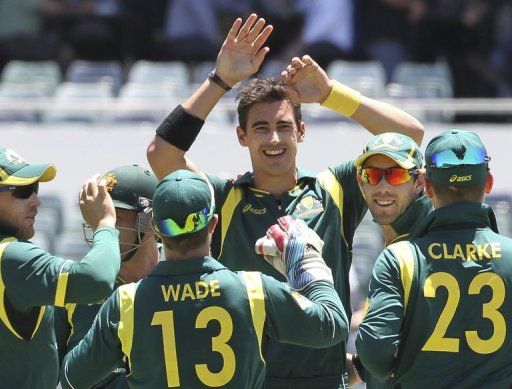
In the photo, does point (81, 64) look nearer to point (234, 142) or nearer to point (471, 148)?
point (234, 142)

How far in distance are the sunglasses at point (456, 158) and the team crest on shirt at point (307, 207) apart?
0.79 metres

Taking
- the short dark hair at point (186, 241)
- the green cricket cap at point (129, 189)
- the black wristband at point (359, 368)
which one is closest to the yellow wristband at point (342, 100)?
the green cricket cap at point (129, 189)

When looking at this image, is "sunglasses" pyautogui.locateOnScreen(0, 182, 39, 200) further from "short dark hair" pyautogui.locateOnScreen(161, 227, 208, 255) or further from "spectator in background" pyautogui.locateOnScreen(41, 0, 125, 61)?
"spectator in background" pyautogui.locateOnScreen(41, 0, 125, 61)

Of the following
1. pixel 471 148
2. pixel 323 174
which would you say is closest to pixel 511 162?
pixel 323 174

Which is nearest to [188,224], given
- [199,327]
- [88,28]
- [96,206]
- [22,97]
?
[199,327]

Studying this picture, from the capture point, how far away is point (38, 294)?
4.38 metres

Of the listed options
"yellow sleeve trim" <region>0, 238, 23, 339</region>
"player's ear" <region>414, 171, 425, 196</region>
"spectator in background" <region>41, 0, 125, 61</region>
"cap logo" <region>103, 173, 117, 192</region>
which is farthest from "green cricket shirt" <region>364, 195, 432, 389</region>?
"spectator in background" <region>41, 0, 125, 61</region>

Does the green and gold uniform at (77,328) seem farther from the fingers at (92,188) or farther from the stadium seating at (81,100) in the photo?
the stadium seating at (81,100)

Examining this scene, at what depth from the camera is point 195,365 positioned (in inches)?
156

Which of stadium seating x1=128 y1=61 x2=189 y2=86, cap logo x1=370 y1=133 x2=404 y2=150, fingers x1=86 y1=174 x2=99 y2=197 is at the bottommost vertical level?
stadium seating x1=128 y1=61 x2=189 y2=86

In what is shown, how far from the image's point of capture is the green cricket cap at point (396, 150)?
4637mm

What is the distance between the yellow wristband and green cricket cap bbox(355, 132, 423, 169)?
52 cm

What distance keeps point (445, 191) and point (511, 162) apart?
7.42 meters

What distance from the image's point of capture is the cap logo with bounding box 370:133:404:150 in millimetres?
4656
